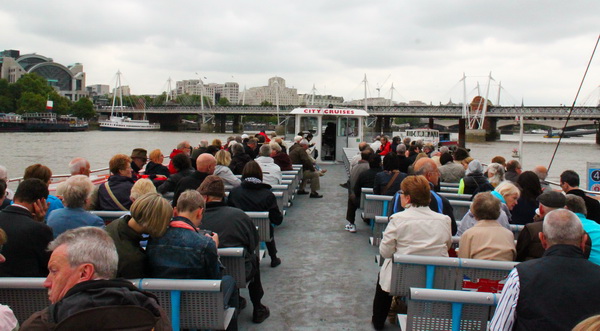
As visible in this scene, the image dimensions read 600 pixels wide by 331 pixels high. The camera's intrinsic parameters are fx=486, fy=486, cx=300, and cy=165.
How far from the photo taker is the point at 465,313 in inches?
133

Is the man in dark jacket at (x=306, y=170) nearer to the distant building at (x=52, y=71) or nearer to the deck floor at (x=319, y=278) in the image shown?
the deck floor at (x=319, y=278)

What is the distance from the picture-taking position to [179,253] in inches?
138

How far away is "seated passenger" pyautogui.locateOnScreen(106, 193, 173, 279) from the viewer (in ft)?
11.0

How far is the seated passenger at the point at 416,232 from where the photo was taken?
4.13 meters

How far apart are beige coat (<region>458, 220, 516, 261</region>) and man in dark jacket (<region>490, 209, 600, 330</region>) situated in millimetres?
1245

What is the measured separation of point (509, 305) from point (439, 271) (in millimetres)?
1183

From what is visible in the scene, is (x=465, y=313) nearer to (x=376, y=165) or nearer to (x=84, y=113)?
(x=376, y=165)

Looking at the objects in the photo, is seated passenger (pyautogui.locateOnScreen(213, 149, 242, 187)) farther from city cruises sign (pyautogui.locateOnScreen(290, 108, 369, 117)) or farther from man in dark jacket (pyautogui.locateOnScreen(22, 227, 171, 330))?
city cruises sign (pyautogui.locateOnScreen(290, 108, 369, 117))

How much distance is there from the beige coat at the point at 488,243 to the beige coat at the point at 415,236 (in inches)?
6.7

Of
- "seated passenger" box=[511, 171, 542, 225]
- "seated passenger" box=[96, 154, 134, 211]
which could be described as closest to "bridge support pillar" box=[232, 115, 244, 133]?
"seated passenger" box=[96, 154, 134, 211]

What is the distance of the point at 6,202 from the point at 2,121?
82.3m

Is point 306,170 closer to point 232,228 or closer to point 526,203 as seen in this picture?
point 526,203

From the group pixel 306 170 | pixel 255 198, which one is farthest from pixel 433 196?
pixel 306 170

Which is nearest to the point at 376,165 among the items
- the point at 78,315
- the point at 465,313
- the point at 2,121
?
the point at 465,313
